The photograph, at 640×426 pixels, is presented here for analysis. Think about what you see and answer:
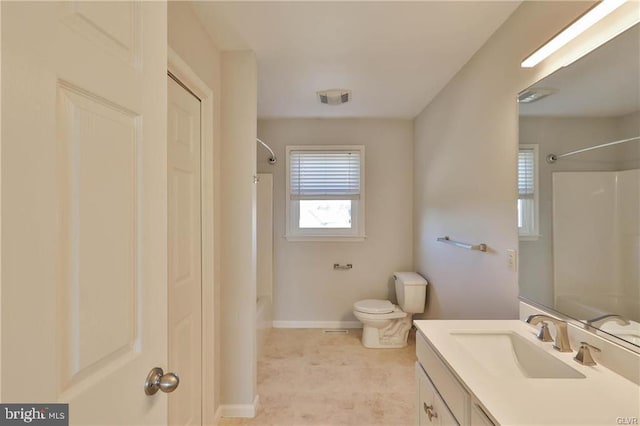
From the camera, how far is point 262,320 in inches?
117

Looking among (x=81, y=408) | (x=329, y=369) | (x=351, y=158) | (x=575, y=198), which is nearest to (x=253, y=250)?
(x=329, y=369)

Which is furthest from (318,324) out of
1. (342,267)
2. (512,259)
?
(512,259)

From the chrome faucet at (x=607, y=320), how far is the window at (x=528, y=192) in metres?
0.42

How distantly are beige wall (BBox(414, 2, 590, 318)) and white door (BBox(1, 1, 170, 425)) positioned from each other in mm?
1618

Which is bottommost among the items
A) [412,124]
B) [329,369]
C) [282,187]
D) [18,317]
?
[329,369]

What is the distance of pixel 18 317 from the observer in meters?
0.46

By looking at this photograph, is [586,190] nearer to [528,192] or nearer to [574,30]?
[528,192]

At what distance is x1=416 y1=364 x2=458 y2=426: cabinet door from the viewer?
3.66 feet

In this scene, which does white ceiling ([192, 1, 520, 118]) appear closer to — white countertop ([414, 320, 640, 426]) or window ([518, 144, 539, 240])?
window ([518, 144, 539, 240])

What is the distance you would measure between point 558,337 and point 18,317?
1.56 m

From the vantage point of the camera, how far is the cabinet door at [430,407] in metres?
1.12

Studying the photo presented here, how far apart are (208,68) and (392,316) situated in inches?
101

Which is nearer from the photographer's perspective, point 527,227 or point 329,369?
point 527,227

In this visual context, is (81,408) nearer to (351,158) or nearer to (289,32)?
(289,32)
